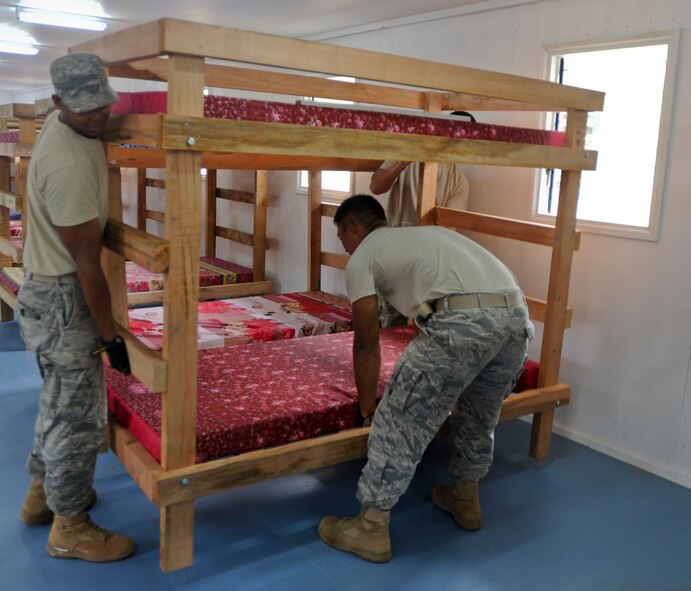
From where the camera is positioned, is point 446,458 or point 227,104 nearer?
point 227,104

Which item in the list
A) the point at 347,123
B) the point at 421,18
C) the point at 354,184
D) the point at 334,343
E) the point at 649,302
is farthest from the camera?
the point at 354,184

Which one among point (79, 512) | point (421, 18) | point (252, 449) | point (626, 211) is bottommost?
point (79, 512)

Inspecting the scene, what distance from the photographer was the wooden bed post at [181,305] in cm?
231

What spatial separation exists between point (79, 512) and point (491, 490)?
200cm

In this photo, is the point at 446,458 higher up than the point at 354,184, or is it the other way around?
the point at 354,184

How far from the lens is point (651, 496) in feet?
11.9

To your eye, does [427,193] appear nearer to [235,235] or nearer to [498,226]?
[498,226]

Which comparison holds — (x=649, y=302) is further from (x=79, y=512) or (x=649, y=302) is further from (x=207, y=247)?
(x=207, y=247)

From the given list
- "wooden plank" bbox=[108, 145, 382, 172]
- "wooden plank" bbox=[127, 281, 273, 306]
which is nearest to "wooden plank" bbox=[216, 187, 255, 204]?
"wooden plank" bbox=[127, 281, 273, 306]

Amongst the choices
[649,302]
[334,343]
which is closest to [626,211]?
[649,302]

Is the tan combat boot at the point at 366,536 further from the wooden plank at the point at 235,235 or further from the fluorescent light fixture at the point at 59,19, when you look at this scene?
the fluorescent light fixture at the point at 59,19

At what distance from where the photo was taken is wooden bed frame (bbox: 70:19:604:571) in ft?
7.63

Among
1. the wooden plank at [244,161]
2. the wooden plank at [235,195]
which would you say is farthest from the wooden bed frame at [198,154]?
the wooden plank at [235,195]

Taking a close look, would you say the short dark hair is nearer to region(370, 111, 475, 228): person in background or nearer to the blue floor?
the blue floor
